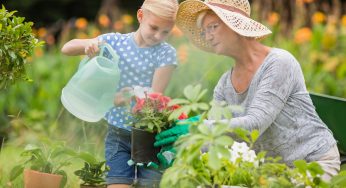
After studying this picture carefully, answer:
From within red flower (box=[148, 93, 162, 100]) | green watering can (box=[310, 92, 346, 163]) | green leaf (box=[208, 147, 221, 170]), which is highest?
green leaf (box=[208, 147, 221, 170])

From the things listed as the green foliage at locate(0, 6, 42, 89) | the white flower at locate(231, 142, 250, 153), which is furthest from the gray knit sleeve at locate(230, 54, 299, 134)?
the green foliage at locate(0, 6, 42, 89)

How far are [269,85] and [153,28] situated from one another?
64cm

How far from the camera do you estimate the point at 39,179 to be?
12.1 ft

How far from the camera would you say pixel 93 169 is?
3.83 meters

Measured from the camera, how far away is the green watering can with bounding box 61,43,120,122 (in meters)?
3.76

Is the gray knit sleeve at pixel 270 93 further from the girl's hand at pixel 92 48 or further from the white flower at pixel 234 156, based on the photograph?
the girl's hand at pixel 92 48

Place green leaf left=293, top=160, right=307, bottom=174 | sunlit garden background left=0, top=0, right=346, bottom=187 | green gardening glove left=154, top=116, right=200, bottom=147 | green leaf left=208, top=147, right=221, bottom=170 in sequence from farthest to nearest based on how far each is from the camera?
sunlit garden background left=0, top=0, right=346, bottom=187, green gardening glove left=154, top=116, right=200, bottom=147, green leaf left=293, top=160, right=307, bottom=174, green leaf left=208, top=147, right=221, bottom=170

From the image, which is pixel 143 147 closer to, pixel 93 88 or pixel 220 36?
pixel 93 88

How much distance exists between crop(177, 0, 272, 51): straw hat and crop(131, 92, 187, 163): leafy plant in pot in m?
0.45

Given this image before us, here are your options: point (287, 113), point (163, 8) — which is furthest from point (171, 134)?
point (163, 8)

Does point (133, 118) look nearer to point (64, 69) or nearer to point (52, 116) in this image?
point (52, 116)

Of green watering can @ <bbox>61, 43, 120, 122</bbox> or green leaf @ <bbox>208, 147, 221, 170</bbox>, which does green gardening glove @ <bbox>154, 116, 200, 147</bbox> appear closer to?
green watering can @ <bbox>61, 43, 120, 122</bbox>

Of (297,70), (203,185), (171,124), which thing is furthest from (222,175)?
(297,70)

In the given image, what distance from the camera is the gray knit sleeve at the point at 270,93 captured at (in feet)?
11.5
